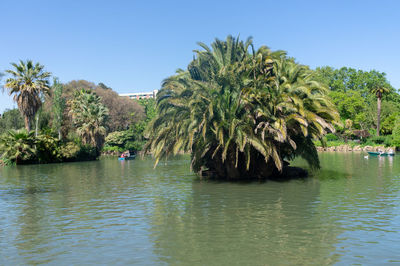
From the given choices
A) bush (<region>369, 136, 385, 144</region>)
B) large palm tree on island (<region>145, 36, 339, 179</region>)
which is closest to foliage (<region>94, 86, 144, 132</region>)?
bush (<region>369, 136, 385, 144</region>)

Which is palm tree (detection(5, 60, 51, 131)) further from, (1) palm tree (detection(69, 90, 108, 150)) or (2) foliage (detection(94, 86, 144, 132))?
(2) foliage (detection(94, 86, 144, 132))

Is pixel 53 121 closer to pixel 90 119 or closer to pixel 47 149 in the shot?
pixel 90 119

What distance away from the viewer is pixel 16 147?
50.0 metres

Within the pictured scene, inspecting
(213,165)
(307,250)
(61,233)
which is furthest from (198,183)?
(307,250)

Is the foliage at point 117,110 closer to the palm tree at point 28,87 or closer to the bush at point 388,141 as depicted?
the palm tree at point 28,87

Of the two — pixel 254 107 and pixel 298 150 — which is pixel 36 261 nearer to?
pixel 254 107

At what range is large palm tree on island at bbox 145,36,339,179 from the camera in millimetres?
22828

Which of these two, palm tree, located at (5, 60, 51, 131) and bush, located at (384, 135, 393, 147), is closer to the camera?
palm tree, located at (5, 60, 51, 131)

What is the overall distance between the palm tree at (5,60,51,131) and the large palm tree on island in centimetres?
3159

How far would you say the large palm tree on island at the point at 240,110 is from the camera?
74.9 ft

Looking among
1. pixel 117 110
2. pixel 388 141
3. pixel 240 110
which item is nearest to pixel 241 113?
pixel 240 110

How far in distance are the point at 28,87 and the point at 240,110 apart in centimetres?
3695

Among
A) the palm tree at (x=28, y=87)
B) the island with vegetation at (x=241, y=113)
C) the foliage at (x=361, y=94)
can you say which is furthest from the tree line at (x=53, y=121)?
the foliage at (x=361, y=94)

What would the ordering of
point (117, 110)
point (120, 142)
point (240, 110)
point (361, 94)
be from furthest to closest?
point (361, 94)
point (117, 110)
point (120, 142)
point (240, 110)
